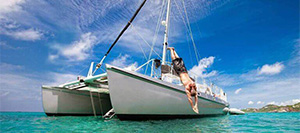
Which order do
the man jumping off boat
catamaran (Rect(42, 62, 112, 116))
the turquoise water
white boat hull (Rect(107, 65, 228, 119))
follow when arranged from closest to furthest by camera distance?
the man jumping off boat → the turquoise water → white boat hull (Rect(107, 65, 228, 119)) → catamaran (Rect(42, 62, 112, 116))

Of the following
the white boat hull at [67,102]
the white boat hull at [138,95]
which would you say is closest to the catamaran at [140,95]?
the white boat hull at [138,95]

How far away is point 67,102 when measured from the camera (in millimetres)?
11961

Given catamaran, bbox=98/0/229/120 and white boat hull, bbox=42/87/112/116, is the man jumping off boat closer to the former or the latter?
catamaran, bbox=98/0/229/120

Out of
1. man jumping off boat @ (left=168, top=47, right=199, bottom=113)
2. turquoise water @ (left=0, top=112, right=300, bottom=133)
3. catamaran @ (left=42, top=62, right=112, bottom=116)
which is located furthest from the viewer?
catamaran @ (left=42, top=62, right=112, bottom=116)

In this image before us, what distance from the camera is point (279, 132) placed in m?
5.68

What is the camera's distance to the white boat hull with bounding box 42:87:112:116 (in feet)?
38.1

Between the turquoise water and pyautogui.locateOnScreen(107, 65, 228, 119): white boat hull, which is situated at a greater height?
pyautogui.locateOnScreen(107, 65, 228, 119): white boat hull

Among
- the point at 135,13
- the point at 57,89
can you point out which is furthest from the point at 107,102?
the point at 135,13

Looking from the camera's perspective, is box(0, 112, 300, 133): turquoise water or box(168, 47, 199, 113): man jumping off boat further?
box(0, 112, 300, 133): turquoise water

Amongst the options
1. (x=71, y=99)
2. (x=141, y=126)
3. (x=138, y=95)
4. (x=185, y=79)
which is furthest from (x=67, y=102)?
(x=185, y=79)

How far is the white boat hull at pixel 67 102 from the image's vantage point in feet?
38.1

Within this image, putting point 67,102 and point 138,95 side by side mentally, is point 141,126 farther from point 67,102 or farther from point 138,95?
point 67,102

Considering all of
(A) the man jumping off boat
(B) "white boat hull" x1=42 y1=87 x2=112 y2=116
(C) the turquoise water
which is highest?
(A) the man jumping off boat

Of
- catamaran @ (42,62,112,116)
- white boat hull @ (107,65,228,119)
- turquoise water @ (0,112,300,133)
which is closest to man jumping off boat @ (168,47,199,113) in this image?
turquoise water @ (0,112,300,133)
